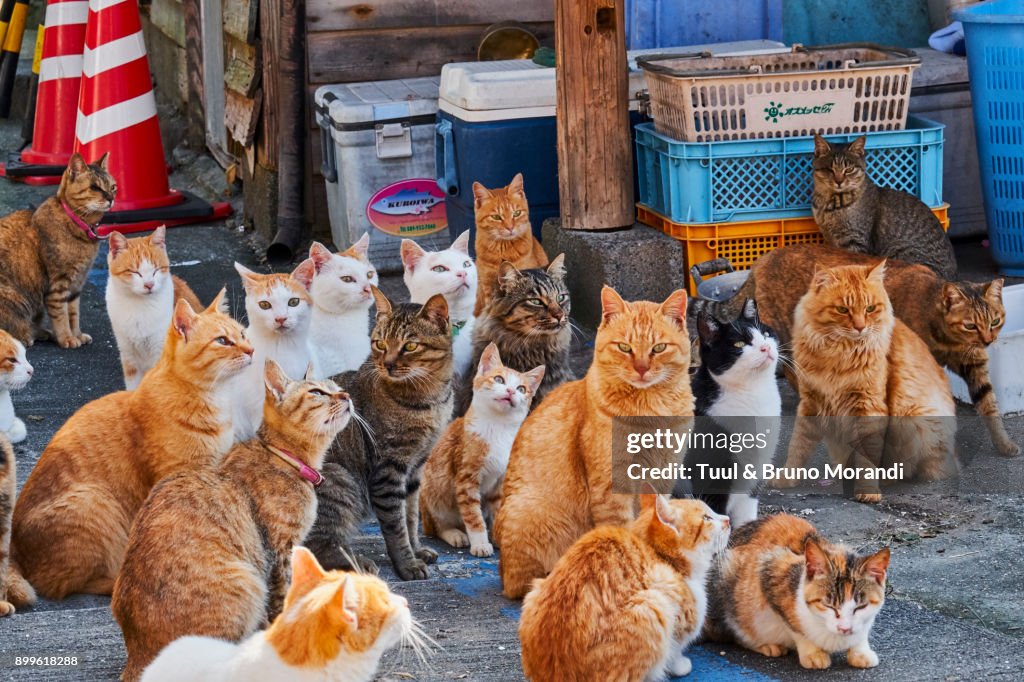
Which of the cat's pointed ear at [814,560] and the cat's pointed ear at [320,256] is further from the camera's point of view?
the cat's pointed ear at [320,256]

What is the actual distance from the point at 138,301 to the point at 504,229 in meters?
1.56

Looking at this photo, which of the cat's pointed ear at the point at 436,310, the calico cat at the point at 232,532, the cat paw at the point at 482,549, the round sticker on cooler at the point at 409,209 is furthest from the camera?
the round sticker on cooler at the point at 409,209

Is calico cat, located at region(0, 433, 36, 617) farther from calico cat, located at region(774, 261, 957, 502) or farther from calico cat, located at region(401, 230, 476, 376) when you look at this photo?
calico cat, located at region(774, 261, 957, 502)

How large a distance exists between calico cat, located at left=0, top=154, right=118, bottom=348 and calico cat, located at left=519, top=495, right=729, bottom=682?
12.8 ft

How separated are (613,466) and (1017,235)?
3360 mm

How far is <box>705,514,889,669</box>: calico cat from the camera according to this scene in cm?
313

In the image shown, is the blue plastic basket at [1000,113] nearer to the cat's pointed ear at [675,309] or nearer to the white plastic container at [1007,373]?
the white plastic container at [1007,373]

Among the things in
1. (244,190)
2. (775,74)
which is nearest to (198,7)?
(244,190)

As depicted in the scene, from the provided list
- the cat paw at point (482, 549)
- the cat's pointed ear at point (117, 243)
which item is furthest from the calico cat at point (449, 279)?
the cat's pointed ear at point (117, 243)

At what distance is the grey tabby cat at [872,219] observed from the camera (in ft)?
18.2

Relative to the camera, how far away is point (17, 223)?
6.38m

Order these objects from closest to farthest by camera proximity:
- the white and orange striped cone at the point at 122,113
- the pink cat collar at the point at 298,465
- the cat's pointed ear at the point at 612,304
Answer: the pink cat collar at the point at 298,465
the cat's pointed ear at the point at 612,304
the white and orange striped cone at the point at 122,113

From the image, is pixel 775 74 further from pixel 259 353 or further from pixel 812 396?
pixel 259 353

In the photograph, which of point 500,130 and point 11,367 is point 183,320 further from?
point 500,130
